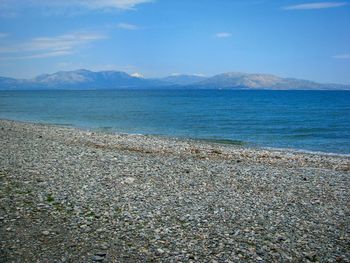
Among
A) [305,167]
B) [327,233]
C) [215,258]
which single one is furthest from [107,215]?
[305,167]

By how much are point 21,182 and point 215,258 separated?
10217 millimetres

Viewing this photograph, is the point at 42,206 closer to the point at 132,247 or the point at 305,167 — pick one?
the point at 132,247

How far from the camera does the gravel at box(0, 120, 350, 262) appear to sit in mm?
10086

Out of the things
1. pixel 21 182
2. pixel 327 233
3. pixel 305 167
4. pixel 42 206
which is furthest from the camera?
pixel 305 167

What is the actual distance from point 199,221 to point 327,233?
4.13 meters

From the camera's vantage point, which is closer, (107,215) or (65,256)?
(65,256)

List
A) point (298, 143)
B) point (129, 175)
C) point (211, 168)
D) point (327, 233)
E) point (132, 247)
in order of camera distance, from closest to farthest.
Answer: point (132, 247) < point (327, 233) < point (129, 175) < point (211, 168) < point (298, 143)

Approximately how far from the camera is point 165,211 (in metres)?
13.2

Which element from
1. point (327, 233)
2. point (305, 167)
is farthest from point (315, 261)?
point (305, 167)

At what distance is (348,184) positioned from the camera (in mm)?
19609

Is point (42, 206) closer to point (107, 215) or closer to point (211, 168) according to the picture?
point (107, 215)

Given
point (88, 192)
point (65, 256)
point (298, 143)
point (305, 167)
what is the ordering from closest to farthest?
point (65, 256)
point (88, 192)
point (305, 167)
point (298, 143)

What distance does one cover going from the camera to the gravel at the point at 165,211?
33.1ft

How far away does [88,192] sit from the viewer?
1513cm
